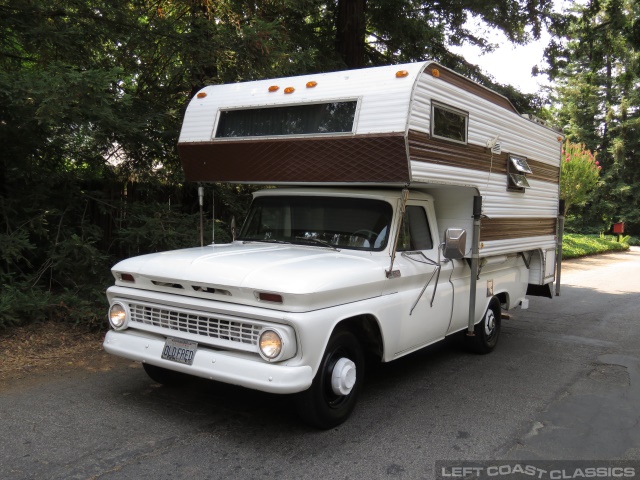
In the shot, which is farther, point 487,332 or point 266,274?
point 487,332

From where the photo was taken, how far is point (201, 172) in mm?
6160

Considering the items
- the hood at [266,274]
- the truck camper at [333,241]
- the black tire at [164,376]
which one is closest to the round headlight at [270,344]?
the truck camper at [333,241]

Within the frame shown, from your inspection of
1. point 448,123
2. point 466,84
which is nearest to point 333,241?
point 448,123

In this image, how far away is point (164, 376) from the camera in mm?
5277

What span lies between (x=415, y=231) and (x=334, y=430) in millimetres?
2199

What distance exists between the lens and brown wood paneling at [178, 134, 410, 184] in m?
4.90

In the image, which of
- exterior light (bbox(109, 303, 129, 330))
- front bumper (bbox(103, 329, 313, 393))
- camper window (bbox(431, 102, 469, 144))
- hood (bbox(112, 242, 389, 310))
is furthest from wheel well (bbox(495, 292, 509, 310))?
exterior light (bbox(109, 303, 129, 330))

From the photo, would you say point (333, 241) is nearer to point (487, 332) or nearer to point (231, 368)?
point (231, 368)

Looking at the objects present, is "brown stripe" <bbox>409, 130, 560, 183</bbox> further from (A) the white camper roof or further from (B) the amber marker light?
(B) the amber marker light

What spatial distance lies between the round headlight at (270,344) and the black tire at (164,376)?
1626mm

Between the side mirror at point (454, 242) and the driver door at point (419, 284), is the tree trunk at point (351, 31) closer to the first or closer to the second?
the driver door at point (419, 284)

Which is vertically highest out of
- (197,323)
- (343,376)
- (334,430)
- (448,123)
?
(448,123)

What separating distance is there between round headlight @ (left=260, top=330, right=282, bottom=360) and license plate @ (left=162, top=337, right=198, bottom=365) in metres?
0.61

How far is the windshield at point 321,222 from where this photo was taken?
5355 mm
